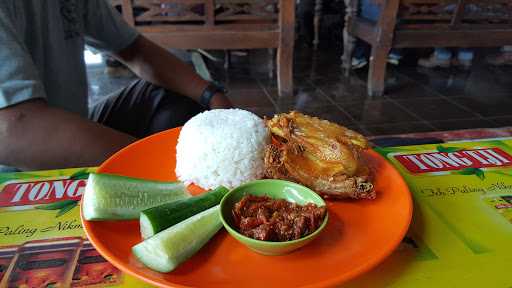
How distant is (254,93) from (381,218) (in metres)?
3.65

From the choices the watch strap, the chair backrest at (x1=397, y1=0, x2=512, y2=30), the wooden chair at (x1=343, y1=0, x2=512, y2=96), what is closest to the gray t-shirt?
the watch strap

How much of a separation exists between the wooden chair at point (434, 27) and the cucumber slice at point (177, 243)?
12.8 ft

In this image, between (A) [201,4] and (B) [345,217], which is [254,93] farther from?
(B) [345,217]

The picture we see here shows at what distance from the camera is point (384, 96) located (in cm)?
458

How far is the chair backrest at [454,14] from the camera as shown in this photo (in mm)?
4324

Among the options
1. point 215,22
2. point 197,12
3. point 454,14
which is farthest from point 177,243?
point 454,14

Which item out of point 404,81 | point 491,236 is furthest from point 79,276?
point 404,81

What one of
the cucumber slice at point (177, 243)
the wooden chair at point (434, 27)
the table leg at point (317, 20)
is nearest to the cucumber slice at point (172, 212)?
the cucumber slice at point (177, 243)

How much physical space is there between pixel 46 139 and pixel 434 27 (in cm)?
436

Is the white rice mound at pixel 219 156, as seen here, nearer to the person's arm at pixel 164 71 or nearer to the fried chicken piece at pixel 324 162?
the fried chicken piece at pixel 324 162

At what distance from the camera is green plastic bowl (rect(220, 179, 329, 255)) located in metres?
0.88

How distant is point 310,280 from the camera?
84 centimetres

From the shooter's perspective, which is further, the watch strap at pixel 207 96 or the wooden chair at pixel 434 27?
the wooden chair at pixel 434 27

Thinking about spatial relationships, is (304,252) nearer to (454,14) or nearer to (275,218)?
(275,218)
